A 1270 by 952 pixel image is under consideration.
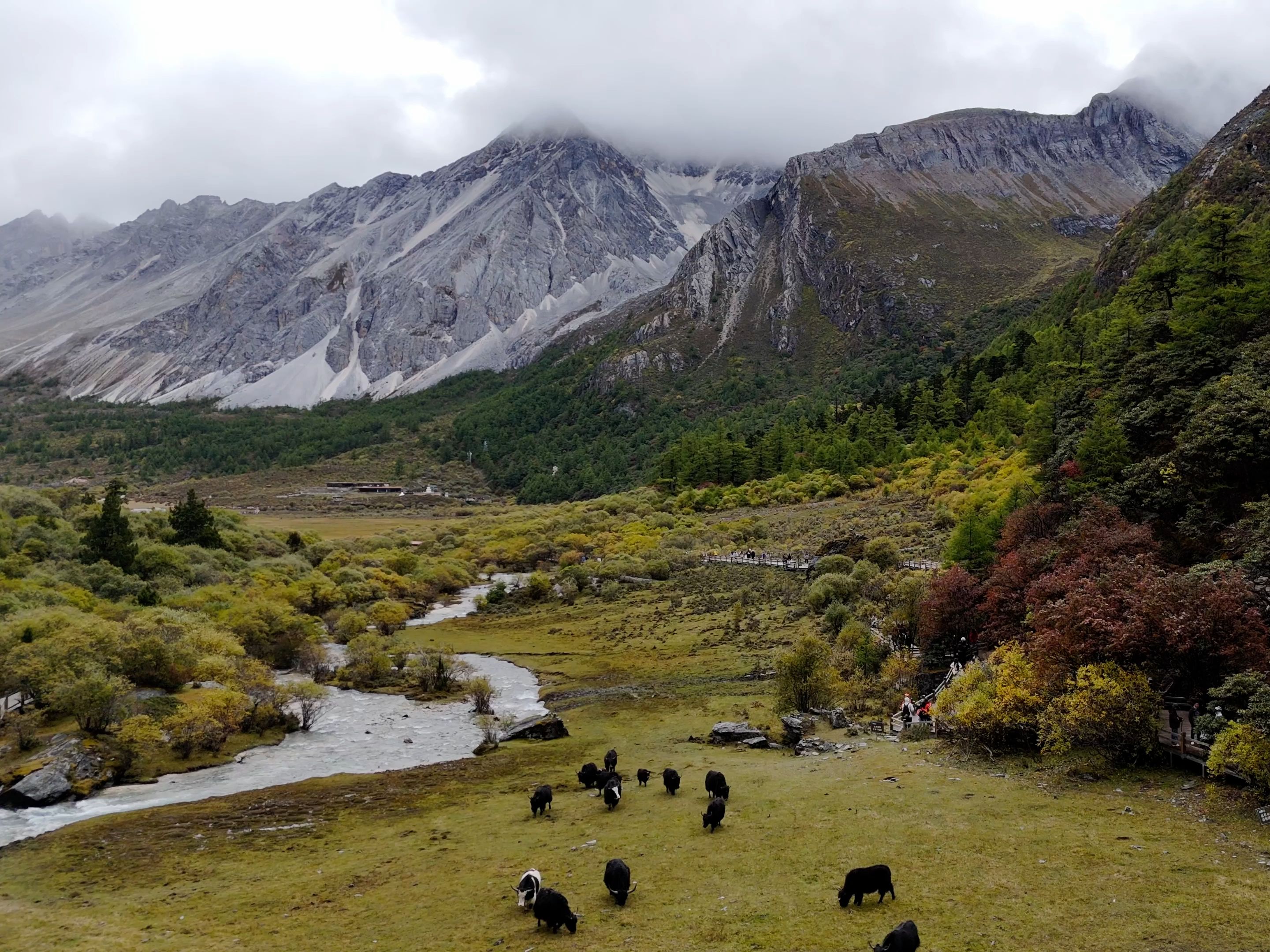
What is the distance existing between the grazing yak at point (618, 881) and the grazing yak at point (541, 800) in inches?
322

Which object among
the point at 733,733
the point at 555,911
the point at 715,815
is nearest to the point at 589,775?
the point at 715,815

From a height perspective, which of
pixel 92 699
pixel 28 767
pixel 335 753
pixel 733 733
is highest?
pixel 92 699

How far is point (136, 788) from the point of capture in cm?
3178

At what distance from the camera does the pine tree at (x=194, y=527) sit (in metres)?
76.6

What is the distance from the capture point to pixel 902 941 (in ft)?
44.4

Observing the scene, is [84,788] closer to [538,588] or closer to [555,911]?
[555,911]

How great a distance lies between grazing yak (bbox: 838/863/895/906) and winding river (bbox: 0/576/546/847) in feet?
77.7

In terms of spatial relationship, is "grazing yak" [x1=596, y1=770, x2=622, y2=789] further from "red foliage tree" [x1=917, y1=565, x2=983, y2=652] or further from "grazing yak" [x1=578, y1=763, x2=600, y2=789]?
"red foliage tree" [x1=917, y1=565, x2=983, y2=652]

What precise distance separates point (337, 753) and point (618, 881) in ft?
80.1

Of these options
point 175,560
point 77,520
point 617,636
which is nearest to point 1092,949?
point 617,636

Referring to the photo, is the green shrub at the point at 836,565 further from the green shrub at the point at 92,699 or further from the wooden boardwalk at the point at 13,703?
the wooden boardwalk at the point at 13,703

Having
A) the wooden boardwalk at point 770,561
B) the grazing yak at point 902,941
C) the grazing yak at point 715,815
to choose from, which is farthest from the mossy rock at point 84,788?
the wooden boardwalk at point 770,561

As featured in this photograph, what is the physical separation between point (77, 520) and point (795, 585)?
66.8 m

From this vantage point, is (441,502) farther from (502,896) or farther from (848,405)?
(502,896)
